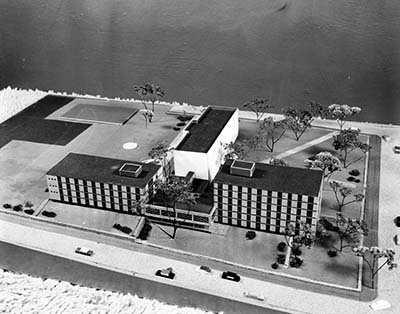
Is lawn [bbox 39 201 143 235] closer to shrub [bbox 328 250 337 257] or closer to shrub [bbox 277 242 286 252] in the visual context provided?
shrub [bbox 277 242 286 252]

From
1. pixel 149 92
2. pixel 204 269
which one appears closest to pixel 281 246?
pixel 204 269

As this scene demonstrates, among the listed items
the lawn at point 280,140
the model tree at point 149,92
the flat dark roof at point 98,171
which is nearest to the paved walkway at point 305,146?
the lawn at point 280,140

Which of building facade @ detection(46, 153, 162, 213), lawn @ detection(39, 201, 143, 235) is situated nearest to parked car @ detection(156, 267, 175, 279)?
lawn @ detection(39, 201, 143, 235)

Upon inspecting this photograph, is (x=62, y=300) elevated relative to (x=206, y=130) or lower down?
lower down

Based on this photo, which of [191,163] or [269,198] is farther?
[191,163]

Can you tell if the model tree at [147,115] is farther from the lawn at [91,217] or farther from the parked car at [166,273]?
the parked car at [166,273]

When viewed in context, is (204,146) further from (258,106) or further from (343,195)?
(258,106)
